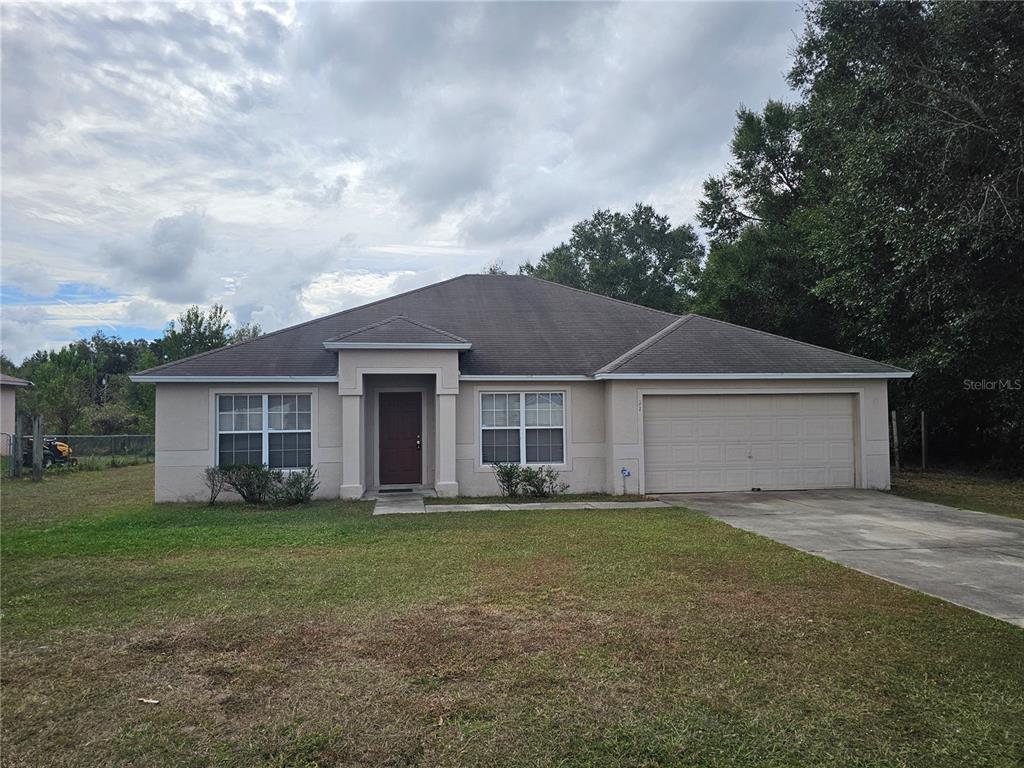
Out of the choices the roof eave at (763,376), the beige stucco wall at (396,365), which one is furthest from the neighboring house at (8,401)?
the roof eave at (763,376)

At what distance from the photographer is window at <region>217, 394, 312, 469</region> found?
13.7 m

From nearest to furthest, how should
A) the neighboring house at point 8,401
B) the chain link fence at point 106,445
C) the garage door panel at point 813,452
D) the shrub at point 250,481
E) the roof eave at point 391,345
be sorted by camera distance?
1. the shrub at point 250,481
2. the roof eave at point 391,345
3. the garage door panel at point 813,452
4. the chain link fence at point 106,445
5. the neighboring house at point 8,401

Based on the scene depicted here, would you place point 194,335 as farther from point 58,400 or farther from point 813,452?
point 813,452

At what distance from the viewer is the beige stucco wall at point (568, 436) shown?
46.5 ft

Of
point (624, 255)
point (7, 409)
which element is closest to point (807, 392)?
point (7, 409)

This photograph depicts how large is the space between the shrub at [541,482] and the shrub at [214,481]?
623 centimetres

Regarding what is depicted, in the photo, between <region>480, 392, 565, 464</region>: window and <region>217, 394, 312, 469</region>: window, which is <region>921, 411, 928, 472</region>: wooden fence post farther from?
<region>217, 394, 312, 469</region>: window

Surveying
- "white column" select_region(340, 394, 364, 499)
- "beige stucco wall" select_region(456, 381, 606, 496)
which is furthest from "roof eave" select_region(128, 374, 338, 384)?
"beige stucco wall" select_region(456, 381, 606, 496)

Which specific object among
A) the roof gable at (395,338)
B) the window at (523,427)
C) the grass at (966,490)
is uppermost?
the roof gable at (395,338)

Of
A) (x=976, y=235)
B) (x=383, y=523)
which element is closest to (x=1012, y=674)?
(x=383, y=523)

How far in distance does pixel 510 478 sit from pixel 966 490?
1103 centimetres

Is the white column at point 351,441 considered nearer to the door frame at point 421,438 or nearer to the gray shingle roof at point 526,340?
the gray shingle roof at point 526,340

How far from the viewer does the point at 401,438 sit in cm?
1522

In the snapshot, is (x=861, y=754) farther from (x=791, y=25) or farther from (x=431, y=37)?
(x=791, y=25)
